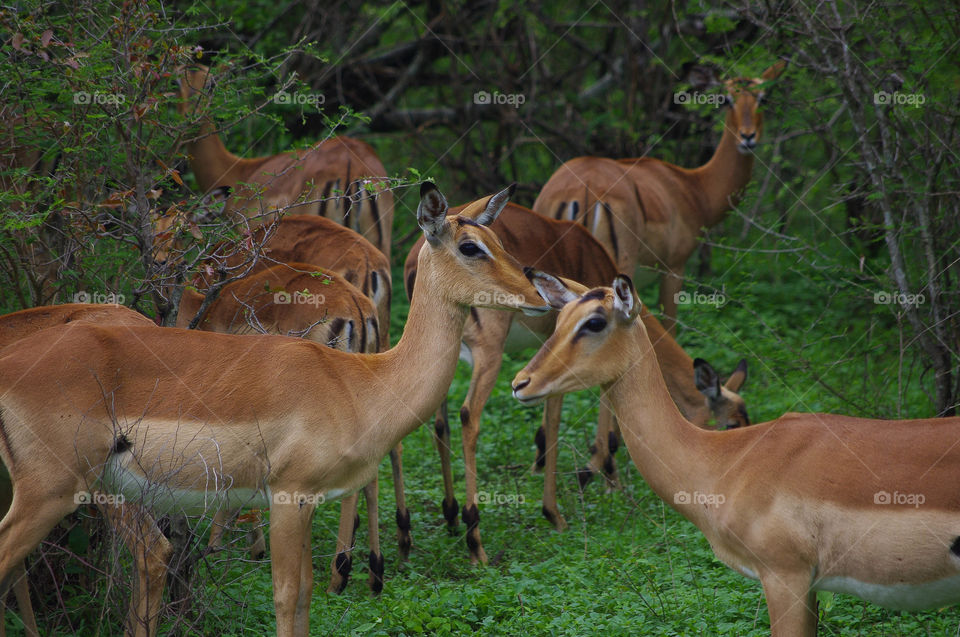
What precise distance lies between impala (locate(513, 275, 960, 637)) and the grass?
54cm

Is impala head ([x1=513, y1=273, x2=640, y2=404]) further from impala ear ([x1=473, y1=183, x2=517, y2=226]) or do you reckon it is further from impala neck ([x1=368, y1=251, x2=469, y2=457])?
impala ear ([x1=473, y1=183, x2=517, y2=226])

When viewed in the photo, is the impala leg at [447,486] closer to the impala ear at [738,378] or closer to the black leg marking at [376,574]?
the black leg marking at [376,574]

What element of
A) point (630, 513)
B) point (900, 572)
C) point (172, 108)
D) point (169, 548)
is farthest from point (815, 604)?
point (172, 108)

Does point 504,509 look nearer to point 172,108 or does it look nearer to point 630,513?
point 630,513

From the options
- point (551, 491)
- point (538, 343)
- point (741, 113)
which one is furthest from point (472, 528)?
point (741, 113)

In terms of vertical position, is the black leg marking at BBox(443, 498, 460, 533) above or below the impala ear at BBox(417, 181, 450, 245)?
below

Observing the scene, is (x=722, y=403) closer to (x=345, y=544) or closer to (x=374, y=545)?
(x=374, y=545)

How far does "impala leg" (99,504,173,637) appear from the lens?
4.20 meters

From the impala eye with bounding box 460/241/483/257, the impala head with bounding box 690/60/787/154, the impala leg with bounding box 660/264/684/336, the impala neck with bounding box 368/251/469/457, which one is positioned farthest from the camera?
the impala head with bounding box 690/60/787/154

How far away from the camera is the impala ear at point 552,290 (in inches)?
179

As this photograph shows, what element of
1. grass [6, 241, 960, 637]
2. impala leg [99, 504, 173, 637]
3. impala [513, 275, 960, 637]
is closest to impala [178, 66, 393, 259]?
grass [6, 241, 960, 637]

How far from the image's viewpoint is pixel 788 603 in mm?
3869

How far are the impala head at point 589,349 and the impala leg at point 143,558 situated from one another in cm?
160

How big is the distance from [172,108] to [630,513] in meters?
6.57
